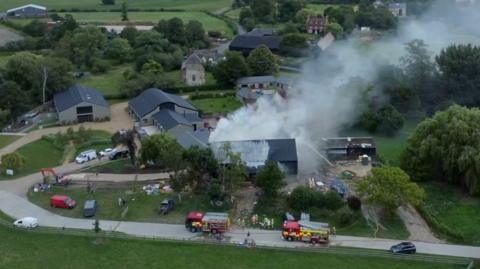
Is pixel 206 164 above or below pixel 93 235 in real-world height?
above

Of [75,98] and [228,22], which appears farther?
[228,22]

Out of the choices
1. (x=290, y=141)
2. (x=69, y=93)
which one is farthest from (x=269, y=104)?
(x=69, y=93)

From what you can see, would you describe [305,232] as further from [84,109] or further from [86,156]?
[84,109]

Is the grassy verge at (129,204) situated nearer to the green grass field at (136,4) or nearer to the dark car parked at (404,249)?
the dark car parked at (404,249)

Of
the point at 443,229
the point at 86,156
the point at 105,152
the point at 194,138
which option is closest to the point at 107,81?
the point at 105,152

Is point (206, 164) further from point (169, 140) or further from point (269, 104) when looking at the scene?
point (269, 104)

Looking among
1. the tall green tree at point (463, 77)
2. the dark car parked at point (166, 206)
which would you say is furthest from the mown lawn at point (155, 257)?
the tall green tree at point (463, 77)

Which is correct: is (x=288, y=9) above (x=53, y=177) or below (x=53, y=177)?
above

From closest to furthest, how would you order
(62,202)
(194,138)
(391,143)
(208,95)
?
(62,202), (194,138), (391,143), (208,95)
